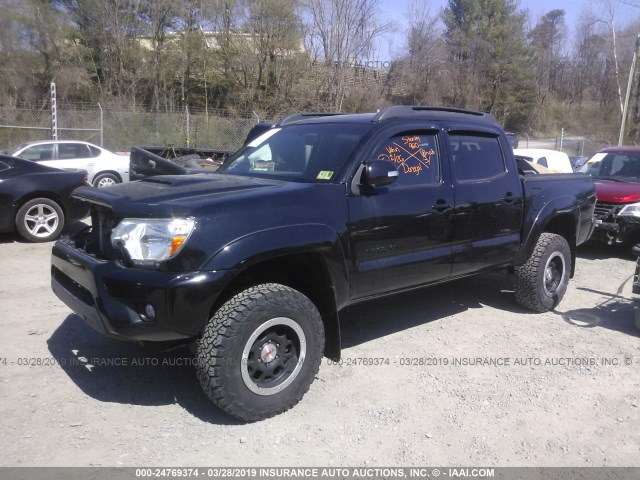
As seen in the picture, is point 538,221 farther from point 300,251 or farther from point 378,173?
point 300,251

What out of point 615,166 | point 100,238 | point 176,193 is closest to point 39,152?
point 100,238

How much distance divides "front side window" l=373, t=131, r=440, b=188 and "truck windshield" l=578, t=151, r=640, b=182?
5.93 m

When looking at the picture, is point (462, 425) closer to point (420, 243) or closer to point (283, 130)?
point (420, 243)

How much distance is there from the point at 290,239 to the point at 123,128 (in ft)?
63.2

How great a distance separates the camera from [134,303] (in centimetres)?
331

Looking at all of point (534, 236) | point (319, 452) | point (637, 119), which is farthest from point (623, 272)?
point (637, 119)

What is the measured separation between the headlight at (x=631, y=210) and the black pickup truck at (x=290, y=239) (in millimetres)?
3646

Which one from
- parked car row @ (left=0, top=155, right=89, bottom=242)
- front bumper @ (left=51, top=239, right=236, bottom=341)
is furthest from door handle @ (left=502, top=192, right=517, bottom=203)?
parked car row @ (left=0, top=155, right=89, bottom=242)

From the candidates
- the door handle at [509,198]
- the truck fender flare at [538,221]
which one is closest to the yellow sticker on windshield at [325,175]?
the door handle at [509,198]

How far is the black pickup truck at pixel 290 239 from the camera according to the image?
3.34m

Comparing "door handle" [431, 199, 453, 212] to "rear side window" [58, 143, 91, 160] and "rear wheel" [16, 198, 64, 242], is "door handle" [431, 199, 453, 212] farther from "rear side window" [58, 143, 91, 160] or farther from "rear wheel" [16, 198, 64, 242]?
"rear side window" [58, 143, 91, 160]

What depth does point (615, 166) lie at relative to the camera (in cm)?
1002

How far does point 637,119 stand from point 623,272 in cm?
4052

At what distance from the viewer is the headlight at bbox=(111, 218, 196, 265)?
10.8 ft
